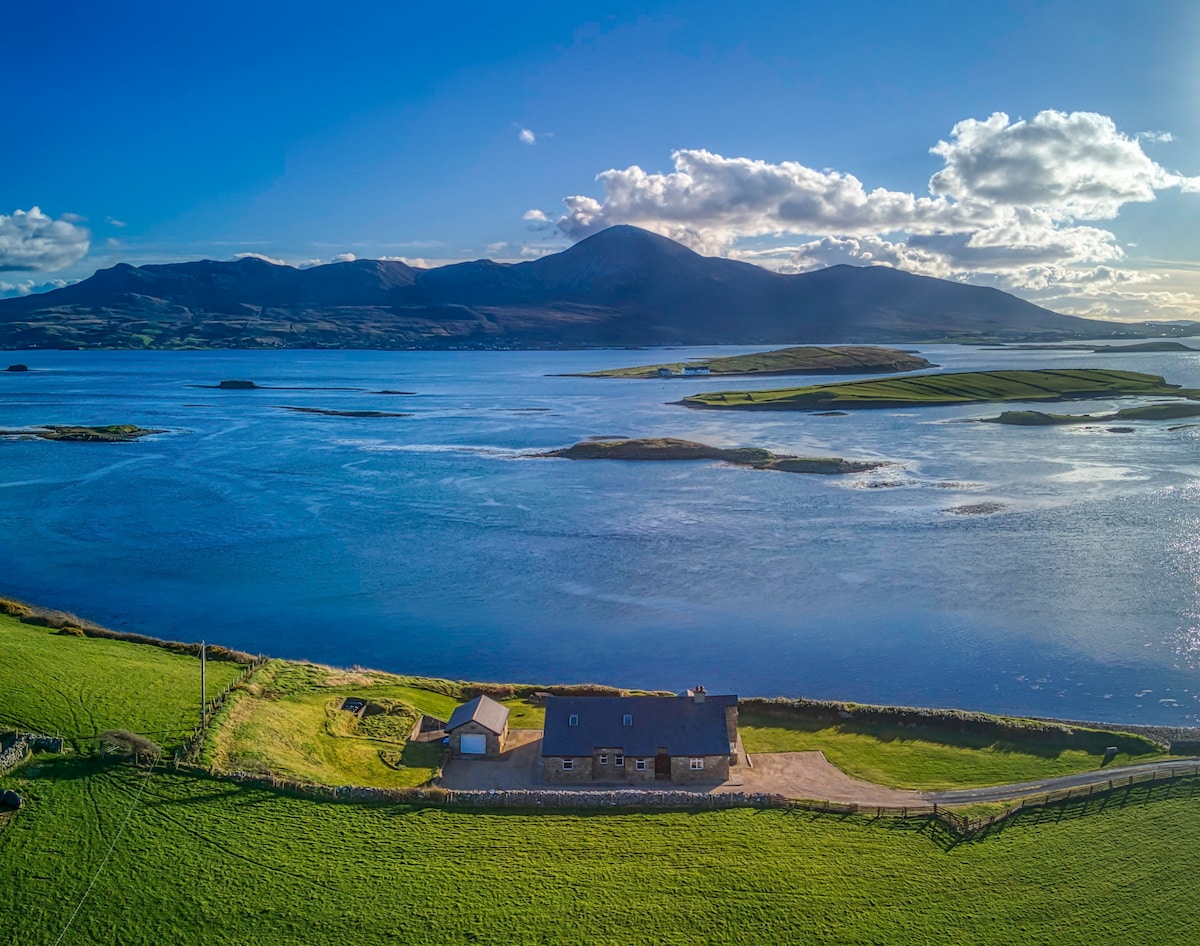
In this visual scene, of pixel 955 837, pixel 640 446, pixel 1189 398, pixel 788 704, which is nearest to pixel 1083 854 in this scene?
pixel 955 837

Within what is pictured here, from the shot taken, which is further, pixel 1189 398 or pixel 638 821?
pixel 1189 398

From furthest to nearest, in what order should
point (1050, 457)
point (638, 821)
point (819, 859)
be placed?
point (1050, 457)
point (638, 821)
point (819, 859)

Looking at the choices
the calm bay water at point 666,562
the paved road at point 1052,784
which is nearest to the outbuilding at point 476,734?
the calm bay water at point 666,562

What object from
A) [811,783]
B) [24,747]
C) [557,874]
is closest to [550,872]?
[557,874]

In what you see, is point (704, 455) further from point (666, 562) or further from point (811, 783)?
point (811, 783)

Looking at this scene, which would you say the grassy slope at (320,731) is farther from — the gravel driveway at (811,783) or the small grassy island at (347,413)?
the small grassy island at (347,413)

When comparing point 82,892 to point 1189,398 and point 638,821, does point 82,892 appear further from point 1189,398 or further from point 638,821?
point 1189,398

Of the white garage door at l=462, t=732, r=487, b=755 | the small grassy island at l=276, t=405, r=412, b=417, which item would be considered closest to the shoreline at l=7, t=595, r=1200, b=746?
the white garage door at l=462, t=732, r=487, b=755
